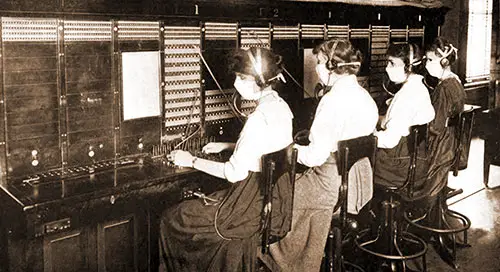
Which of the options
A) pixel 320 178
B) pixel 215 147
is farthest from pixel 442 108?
pixel 215 147

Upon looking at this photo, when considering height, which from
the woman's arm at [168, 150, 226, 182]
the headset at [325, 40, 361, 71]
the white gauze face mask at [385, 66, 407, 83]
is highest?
the headset at [325, 40, 361, 71]

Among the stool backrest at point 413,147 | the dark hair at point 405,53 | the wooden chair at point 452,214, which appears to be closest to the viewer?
the stool backrest at point 413,147

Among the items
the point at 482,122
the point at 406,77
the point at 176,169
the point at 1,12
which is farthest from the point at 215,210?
the point at 482,122

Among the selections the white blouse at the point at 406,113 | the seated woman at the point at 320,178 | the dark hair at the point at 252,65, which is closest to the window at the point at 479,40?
the white blouse at the point at 406,113

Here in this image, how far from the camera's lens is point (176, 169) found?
336cm

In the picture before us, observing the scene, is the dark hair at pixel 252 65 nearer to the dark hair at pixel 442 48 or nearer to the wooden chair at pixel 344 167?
the wooden chair at pixel 344 167

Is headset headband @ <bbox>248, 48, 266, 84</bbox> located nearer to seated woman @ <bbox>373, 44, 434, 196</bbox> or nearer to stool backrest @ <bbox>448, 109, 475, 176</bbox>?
seated woman @ <bbox>373, 44, 434, 196</bbox>

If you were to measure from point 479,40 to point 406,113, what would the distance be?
3689 mm

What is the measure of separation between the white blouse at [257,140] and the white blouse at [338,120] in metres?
0.27

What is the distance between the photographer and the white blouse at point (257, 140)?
9.41 feet

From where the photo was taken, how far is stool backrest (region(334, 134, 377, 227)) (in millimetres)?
3020

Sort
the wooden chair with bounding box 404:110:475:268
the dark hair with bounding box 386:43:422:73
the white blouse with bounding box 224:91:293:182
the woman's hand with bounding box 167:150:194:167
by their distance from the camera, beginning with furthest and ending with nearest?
the dark hair with bounding box 386:43:422:73 → the wooden chair with bounding box 404:110:475:268 → the woman's hand with bounding box 167:150:194:167 → the white blouse with bounding box 224:91:293:182

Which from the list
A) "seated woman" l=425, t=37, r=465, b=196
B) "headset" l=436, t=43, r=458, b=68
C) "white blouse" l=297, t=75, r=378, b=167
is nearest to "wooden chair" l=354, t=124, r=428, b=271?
"seated woman" l=425, t=37, r=465, b=196

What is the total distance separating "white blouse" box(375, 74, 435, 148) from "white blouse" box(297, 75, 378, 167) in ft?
1.01
